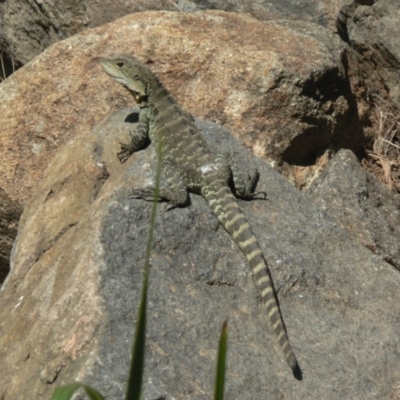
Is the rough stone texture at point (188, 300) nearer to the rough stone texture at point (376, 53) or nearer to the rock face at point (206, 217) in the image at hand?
the rock face at point (206, 217)

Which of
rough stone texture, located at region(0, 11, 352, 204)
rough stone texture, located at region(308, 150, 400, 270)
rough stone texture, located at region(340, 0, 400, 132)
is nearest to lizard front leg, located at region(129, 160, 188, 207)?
rough stone texture, located at region(308, 150, 400, 270)

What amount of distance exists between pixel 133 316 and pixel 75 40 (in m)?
4.29

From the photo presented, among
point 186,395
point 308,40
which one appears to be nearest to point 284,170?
point 308,40

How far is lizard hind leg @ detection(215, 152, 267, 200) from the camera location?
19.9 feet

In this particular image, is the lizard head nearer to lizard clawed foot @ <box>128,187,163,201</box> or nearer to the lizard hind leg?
the lizard hind leg

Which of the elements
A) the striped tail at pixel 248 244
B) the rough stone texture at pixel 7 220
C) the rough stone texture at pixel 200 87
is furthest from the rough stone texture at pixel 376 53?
the rough stone texture at pixel 7 220

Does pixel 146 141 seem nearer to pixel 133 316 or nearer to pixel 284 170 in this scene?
pixel 284 170

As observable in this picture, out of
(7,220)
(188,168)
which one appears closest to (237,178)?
(188,168)

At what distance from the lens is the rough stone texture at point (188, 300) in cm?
464

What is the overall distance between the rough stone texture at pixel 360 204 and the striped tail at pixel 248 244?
1.24 m

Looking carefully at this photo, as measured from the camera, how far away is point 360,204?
22.8ft

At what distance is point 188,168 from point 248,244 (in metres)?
0.95

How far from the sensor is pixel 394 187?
8.51 m

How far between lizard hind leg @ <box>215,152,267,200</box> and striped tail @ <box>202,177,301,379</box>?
0.16m
